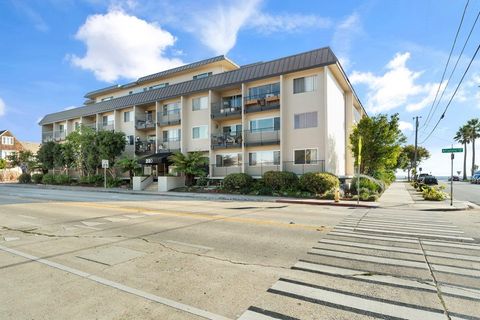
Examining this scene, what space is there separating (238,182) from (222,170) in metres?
3.91

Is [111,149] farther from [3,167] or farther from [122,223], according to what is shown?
[3,167]

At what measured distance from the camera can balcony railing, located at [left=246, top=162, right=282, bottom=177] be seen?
23656 millimetres

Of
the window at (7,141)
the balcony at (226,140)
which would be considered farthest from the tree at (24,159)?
the balcony at (226,140)

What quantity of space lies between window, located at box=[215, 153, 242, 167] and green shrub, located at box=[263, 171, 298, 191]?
4845mm

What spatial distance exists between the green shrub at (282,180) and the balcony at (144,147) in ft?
53.2

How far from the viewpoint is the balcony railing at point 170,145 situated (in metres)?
30.1

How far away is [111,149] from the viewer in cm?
3142

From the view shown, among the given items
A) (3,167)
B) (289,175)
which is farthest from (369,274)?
(3,167)

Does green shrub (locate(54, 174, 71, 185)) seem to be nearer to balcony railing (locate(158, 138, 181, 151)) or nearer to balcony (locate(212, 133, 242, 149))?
balcony railing (locate(158, 138, 181, 151))

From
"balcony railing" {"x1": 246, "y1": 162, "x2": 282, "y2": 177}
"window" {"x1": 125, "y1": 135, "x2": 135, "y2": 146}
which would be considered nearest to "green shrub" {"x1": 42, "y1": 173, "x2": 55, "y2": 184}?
"window" {"x1": 125, "y1": 135, "x2": 135, "y2": 146}

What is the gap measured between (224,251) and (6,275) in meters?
4.11

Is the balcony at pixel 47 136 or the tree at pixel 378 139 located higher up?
the balcony at pixel 47 136

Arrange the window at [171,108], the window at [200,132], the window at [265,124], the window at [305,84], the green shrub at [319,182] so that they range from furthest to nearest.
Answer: the window at [171,108] → the window at [200,132] → the window at [265,124] → the window at [305,84] → the green shrub at [319,182]

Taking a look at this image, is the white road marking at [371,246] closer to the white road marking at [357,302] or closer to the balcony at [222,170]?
the white road marking at [357,302]
